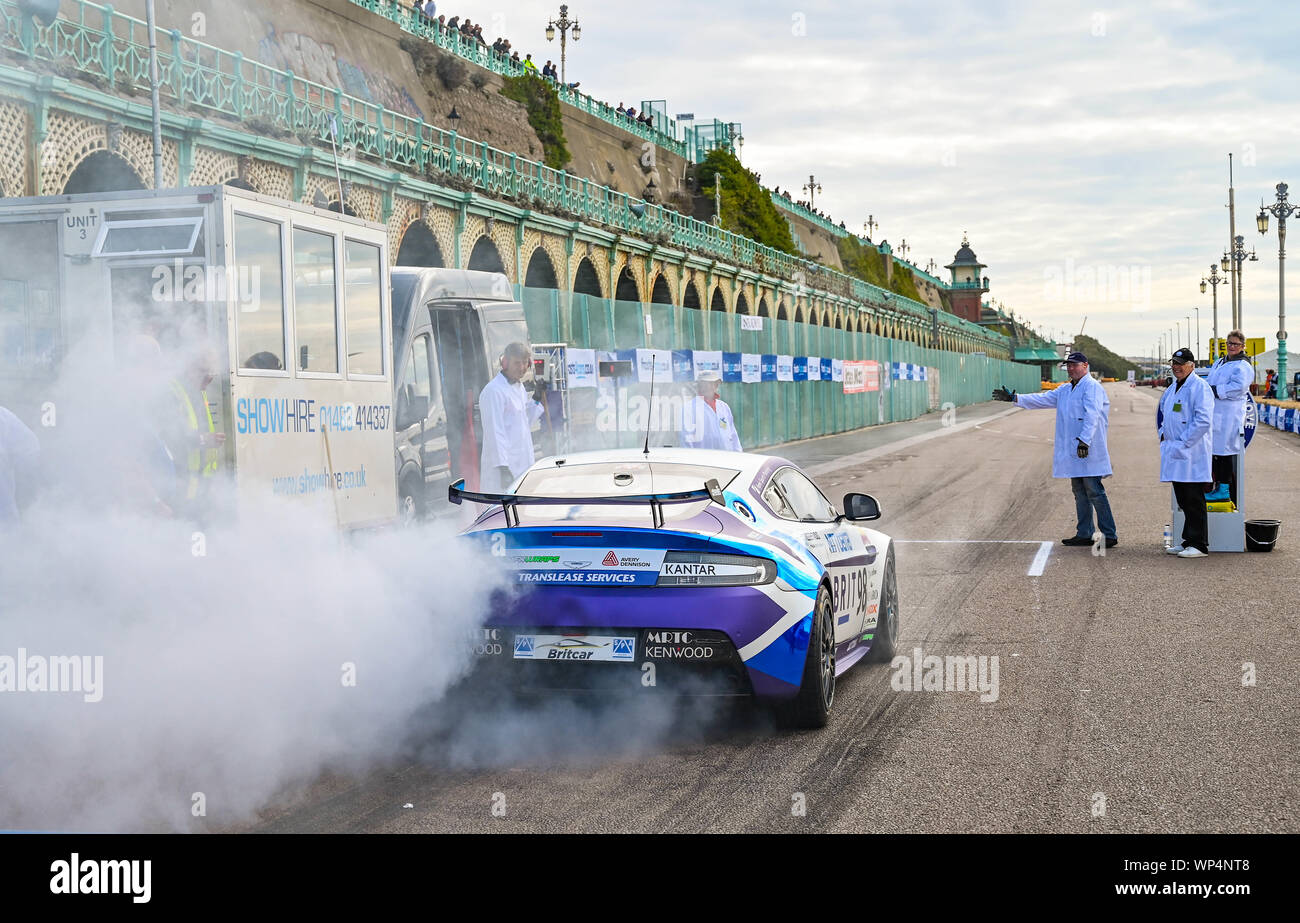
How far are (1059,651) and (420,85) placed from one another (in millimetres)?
35003

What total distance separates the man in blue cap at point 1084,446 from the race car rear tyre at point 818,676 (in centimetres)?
802

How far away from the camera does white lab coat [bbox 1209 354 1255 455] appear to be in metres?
13.4

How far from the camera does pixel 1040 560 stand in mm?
13133

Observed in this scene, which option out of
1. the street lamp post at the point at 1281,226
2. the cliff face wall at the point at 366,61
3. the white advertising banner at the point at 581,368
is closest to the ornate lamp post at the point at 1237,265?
the street lamp post at the point at 1281,226

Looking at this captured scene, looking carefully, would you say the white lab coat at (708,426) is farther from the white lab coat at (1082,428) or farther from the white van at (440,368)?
the white lab coat at (1082,428)

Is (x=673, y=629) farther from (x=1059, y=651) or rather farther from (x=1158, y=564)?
(x=1158, y=564)

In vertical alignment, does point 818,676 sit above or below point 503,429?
below

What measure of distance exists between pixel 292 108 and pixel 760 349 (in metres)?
18.9

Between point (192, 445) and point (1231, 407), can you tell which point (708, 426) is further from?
point (192, 445)

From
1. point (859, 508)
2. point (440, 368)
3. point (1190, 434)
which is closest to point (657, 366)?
point (440, 368)

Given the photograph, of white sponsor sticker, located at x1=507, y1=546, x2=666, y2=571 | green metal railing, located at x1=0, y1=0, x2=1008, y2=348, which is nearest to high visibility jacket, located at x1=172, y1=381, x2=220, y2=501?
white sponsor sticker, located at x1=507, y1=546, x2=666, y2=571

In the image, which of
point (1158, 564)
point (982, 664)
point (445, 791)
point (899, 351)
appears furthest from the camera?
point (899, 351)

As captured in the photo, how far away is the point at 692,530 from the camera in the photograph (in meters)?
6.20
